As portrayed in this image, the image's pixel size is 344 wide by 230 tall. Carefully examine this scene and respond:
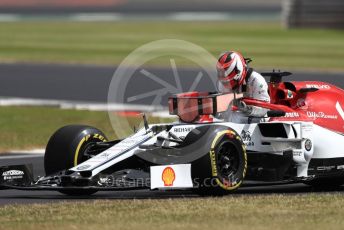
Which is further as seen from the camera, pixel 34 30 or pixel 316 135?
pixel 34 30

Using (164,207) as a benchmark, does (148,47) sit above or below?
above

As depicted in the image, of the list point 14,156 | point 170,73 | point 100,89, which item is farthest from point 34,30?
point 14,156

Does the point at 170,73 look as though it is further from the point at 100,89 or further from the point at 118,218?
the point at 118,218

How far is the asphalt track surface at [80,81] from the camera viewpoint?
29188 mm

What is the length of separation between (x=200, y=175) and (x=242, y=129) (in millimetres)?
1082

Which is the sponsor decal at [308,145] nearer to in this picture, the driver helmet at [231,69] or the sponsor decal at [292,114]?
the sponsor decal at [292,114]

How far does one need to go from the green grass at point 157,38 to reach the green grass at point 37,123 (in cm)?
1400

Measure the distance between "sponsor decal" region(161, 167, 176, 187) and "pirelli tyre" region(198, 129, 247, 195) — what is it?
316 mm

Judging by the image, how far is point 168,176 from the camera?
1247cm

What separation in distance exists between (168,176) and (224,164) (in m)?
0.70

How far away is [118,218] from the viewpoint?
10961 mm

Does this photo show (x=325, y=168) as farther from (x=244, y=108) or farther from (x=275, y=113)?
(x=244, y=108)

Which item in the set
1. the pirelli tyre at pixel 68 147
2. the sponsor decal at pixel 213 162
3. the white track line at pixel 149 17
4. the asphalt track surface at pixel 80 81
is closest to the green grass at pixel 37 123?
the asphalt track surface at pixel 80 81

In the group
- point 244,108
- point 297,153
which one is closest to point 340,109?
point 297,153
